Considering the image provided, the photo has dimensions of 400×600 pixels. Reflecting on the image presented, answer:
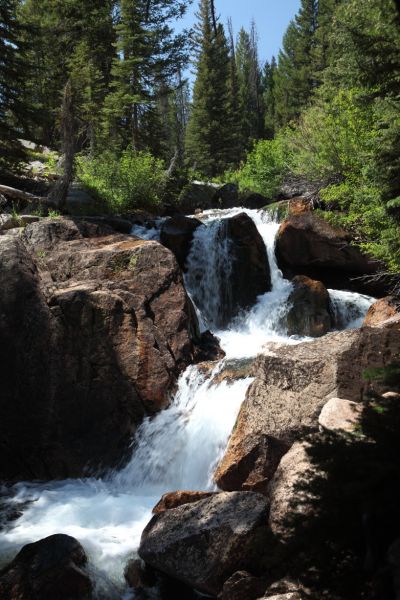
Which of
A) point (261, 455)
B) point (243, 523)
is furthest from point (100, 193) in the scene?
point (243, 523)

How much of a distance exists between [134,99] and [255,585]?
20.4 m

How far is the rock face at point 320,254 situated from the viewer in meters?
13.3

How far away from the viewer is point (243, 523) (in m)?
4.74

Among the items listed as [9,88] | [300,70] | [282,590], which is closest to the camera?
[282,590]

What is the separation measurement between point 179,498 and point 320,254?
8.92 m

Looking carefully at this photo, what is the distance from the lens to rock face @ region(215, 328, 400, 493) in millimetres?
5828

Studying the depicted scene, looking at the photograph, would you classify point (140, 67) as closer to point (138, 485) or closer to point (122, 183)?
point (122, 183)

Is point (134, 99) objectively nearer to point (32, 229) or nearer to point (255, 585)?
point (32, 229)

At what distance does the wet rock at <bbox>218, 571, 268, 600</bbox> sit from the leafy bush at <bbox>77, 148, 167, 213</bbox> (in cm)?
1347

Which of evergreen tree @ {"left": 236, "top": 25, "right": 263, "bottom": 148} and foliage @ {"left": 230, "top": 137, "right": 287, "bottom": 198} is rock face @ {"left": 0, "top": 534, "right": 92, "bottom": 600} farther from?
evergreen tree @ {"left": 236, "top": 25, "right": 263, "bottom": 148}

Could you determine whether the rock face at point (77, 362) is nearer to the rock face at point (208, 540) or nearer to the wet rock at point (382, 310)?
the rock face at point (208, 540)

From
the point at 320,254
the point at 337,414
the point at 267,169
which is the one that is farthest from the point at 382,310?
the point at 267,169

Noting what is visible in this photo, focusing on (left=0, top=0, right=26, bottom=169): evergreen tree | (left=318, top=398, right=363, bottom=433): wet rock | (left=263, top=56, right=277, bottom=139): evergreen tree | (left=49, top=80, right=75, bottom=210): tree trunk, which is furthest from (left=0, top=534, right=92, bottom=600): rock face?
(left=263, top=56, right=277, bottom=139): evergreen tree

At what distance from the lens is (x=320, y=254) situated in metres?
13.4
